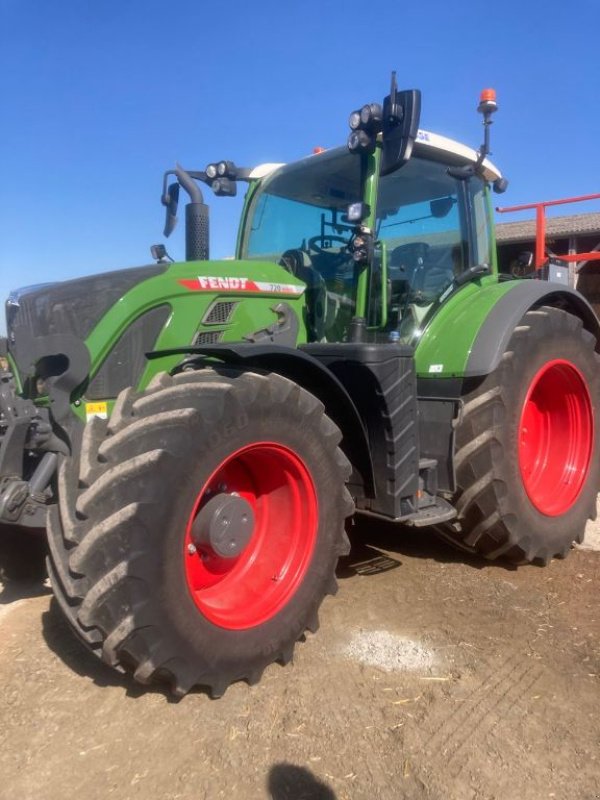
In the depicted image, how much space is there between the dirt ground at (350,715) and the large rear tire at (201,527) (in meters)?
0.19

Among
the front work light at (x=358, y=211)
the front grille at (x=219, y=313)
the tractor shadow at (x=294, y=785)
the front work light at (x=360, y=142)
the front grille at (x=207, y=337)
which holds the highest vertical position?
the front work light at (x=360, y=142)

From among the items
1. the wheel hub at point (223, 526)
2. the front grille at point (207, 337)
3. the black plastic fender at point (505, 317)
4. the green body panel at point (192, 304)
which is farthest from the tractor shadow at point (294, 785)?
the black plastic fender at point (505, 317)

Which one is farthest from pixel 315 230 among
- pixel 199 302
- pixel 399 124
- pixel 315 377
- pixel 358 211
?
pixel 315 377

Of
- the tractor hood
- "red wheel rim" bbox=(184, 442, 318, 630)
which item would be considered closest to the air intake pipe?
the tractor hood

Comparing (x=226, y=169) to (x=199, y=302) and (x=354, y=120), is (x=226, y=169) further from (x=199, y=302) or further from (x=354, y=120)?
(x=199, y=302)

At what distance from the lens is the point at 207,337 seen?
11.1 ft

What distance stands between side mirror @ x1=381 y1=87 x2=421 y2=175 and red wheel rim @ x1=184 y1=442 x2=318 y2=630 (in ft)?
5.25

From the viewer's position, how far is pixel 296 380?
3.37 m

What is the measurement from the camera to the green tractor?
2.42m

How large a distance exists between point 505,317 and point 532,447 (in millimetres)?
1221

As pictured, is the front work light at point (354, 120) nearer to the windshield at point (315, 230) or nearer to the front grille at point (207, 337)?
the windshield at point (315, 230)

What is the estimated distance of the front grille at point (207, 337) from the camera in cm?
334

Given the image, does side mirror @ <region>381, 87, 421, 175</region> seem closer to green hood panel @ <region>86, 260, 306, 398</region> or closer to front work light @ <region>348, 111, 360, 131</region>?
front work light @ <region>348, 111, 360, 131</region>

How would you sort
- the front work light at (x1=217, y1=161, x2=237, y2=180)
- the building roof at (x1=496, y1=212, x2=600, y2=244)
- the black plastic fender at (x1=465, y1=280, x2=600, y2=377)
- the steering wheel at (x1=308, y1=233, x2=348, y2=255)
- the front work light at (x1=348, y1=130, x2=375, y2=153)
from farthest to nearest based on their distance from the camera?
the building roof at (x1=496, y1=212, x2=600, y2=244) → the front work light at (x1=217, y1=161, x2=237, y2=180) → the steering wheel at (x1=308, y1=233, x2=348, y2=255) → the black plastic fender at (x1=465, y1=280, x2=600, y2=377) → the front work light at (x1=348, y1=130, x2=375, y2=153)
